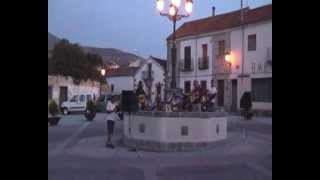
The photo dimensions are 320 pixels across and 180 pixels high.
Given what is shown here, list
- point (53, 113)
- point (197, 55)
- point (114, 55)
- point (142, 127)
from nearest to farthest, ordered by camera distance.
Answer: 1. point (142, 127)
2. point (114, 55)
3. point (53, 113)
4. point (197, 55)

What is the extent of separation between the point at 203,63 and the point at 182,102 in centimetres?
629

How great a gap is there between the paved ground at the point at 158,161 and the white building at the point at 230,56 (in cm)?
487

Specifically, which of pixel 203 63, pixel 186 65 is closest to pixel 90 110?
pixel 186 65

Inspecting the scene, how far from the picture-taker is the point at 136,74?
44.1ft

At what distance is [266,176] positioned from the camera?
681cm

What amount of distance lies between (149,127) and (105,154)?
42.4 inches

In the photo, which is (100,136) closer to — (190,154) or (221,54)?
(190,154)

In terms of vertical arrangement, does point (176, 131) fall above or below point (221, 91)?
below

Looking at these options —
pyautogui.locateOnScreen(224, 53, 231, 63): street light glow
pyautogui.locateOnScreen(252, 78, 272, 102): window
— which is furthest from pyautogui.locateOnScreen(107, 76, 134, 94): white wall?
pyautogui.locateOnScreen(252, 78, 272, 102): window

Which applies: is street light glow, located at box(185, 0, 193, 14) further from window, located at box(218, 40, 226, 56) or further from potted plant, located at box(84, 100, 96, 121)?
window, located at box(218, 40, 226, 56)

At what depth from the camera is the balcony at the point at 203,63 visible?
54.3 ft

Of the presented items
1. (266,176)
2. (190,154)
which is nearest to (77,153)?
(190,154)

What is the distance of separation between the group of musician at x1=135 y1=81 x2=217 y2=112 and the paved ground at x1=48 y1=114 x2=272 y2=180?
81cm

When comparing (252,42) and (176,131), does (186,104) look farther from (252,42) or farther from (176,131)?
(252,42)
